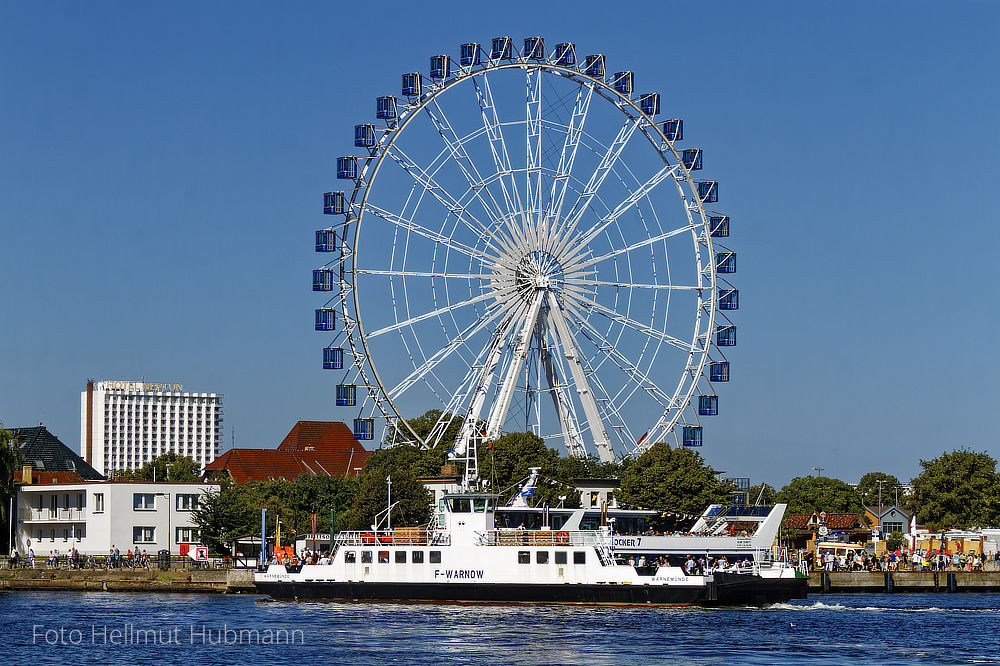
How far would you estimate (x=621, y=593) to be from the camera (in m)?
70.4

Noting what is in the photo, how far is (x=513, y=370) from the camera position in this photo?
94.8 meters

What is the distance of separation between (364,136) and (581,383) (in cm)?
1933

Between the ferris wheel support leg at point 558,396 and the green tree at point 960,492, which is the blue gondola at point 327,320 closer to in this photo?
the ferris wheel support leg at point 558,396

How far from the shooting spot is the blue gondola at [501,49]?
9494 cm

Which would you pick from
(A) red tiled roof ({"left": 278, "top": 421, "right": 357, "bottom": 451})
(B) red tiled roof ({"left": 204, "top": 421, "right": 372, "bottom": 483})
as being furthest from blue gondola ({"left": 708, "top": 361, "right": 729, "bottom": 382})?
(A) red tiled roof ({"left": 278, "top": 421, "right": 357, "bottom": 451})

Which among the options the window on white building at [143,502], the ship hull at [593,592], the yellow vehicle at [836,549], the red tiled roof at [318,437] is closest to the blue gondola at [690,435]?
the yellow vehicle at [836,549]

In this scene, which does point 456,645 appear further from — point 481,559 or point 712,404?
point 712,404

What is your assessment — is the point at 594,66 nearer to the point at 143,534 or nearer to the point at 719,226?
the point at 719,226

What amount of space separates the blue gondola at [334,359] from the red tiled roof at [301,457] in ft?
157

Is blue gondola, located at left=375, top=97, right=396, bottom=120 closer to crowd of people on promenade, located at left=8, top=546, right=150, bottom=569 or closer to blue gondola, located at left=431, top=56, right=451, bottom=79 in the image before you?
blue gondola, located at left=431, top=56, right=451, bottom=79

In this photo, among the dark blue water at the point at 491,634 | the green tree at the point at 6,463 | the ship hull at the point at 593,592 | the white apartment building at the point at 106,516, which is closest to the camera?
the dark blue water at the point at 491,634

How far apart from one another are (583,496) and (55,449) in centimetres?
4865

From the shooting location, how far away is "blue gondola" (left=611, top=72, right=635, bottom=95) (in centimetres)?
9794

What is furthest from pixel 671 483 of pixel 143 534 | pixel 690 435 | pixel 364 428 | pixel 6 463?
pixel 6 463
